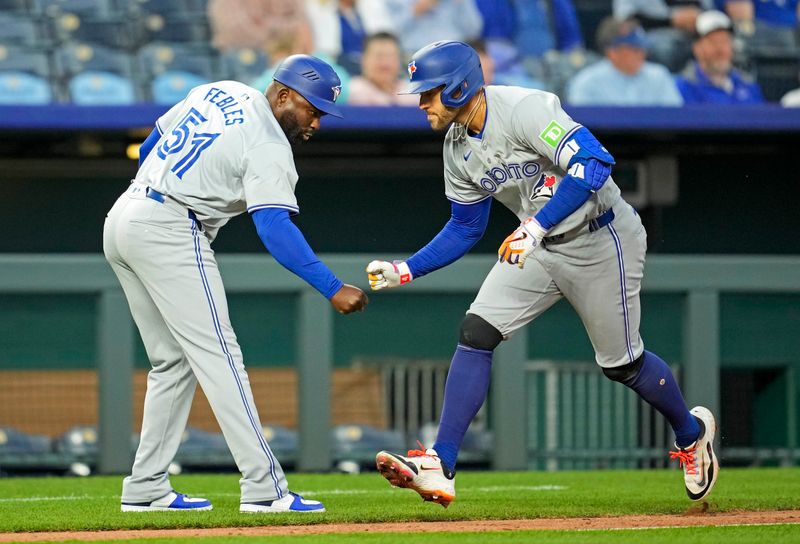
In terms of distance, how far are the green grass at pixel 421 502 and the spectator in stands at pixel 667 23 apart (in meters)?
4.41

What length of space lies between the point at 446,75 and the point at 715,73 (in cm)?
657

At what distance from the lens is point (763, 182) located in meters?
11.1

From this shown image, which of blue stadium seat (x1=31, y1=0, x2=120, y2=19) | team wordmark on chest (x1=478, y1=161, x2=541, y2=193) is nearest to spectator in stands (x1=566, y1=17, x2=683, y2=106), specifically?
blue stadium seat (x1=31, y1=0, x2=120, y2=19)

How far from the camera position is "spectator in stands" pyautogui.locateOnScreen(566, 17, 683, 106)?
10539 millimetres

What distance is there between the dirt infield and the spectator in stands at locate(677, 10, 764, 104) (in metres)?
6.22

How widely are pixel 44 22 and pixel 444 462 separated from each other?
705cm

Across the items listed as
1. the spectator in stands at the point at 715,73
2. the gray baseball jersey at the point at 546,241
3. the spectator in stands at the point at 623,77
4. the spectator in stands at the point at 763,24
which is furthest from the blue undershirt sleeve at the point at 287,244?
the spectator in stands at the point at 763,24

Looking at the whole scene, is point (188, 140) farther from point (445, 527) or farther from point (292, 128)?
point (445, 527)

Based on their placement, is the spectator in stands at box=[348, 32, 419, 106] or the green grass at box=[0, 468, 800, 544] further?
the spectator in stands at box=[348, 32, 419, 106]

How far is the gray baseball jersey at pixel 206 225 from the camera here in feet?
15.8

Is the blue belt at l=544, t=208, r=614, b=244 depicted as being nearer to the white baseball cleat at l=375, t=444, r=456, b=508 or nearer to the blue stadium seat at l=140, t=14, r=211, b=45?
the white baseball cleat at l=375, t=444, r=456, b=508

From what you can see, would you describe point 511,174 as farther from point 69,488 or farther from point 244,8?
point 244,8

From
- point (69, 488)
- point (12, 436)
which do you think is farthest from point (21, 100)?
point (69, 488)

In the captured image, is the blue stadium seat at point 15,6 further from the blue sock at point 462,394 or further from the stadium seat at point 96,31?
the blue sock at point 462,394
